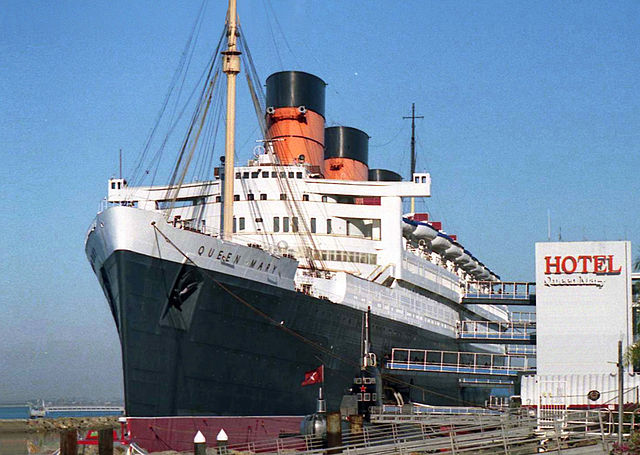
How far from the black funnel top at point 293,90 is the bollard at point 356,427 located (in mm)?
21240

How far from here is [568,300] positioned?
142ft

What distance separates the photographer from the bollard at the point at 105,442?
2473cm

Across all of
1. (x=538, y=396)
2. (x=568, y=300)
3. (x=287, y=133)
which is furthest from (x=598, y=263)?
(x=287, y=133)

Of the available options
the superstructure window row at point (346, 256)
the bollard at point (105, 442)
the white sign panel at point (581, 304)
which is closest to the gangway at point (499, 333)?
the white sign panel at point (581, 304)

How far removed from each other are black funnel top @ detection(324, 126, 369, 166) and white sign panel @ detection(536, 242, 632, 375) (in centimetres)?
1225

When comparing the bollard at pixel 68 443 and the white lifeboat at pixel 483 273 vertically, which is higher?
the white lifeboat at pixel 483 273

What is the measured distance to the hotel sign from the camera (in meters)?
42.9

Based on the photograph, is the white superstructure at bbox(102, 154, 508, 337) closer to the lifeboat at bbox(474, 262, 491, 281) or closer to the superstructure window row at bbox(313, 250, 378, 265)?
the superstructure window row at bbox(313, 250, 378, 265)

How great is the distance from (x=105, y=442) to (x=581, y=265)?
A: 1047 inches

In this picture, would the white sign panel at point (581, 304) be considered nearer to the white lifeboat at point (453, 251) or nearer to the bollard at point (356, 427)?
the white lifeboat at point (453, 251)

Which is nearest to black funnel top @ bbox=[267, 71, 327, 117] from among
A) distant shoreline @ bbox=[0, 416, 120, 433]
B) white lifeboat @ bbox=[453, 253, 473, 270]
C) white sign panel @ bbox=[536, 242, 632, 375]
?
white sign panel @ bbox=[536, 242, 632, 375]

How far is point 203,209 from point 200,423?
1407cm

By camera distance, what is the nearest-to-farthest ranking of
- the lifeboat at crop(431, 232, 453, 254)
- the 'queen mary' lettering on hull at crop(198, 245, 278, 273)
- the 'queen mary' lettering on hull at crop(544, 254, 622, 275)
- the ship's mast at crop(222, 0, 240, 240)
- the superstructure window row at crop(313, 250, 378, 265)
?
the 'queen mary' lettering on hull at crop(198, 245, 278, 273) → the ship's mast at crop(222, 0, 240, 240) → the superstructure window row at crop(313, 250, 378, 265) → the 'queen mary' lettering on hull at crop(544, 254, 622, 275) → the lifeboat at crop(431, 232, 453, 254)

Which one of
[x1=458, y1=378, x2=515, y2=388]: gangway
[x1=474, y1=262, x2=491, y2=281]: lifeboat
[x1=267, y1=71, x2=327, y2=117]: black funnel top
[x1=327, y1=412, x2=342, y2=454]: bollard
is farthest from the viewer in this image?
[x1=474, y1=262, x2=491, y2=281]: lifeboat
